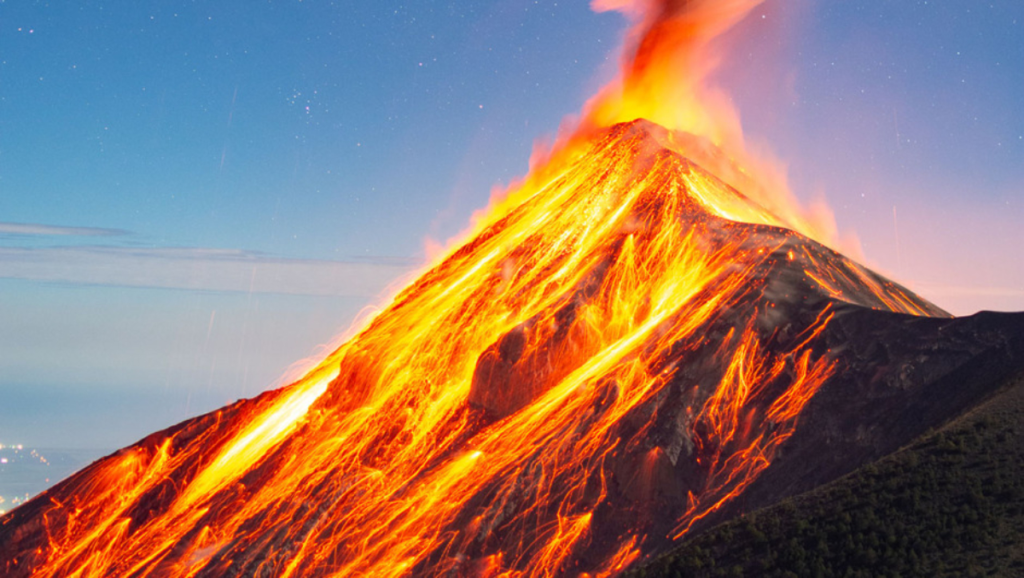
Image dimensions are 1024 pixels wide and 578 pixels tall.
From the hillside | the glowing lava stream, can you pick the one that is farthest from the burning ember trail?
the hillside

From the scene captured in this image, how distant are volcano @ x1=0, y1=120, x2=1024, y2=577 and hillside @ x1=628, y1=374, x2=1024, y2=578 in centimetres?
291

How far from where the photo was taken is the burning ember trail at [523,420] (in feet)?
139

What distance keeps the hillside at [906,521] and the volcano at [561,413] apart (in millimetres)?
2914

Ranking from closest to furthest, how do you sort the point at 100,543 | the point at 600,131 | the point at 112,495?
the point at 100,543, the point at 112,495, the point at 600,131

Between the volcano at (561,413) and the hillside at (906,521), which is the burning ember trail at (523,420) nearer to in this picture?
the volcano at (561,413)

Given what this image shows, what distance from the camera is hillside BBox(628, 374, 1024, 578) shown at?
3097 centimetres

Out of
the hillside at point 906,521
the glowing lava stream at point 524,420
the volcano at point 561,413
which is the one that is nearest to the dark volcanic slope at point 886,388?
the volcano at point 561,413

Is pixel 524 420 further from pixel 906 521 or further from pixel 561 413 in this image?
pixel 906 521

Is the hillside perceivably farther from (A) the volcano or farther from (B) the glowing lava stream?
(B) the glowing lava stream

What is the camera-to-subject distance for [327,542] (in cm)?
4597

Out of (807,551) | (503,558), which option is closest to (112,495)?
(503,558)

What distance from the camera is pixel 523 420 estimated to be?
1911 inches

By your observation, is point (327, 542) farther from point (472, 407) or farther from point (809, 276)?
point (809, 276)

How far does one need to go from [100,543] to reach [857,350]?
47.2 metres
